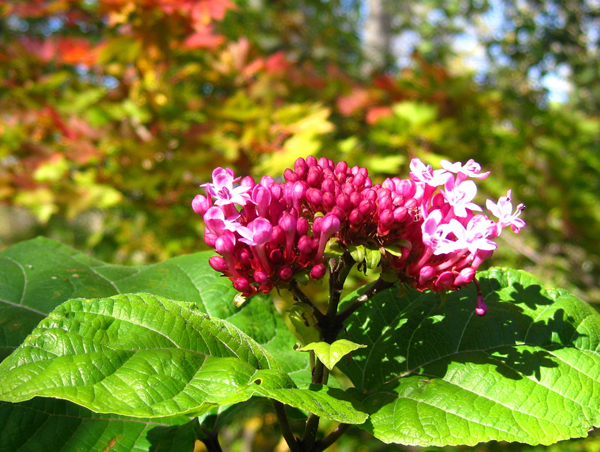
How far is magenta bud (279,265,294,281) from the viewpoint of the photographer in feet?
3.89

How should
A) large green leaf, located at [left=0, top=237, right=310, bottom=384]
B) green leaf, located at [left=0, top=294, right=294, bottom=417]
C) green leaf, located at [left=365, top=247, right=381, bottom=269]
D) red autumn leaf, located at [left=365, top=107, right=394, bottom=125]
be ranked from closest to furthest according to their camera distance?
green leaf, located at [left=0, top=294, right=294, bottom=417], green leaf, located at [left=365, top=247, right=381, bottom=269], large green leaf, located at [left=0, top=237, right=310, bottom=384], red autumn leaf, located at [left=365, top=107, right=394, bottom=125]

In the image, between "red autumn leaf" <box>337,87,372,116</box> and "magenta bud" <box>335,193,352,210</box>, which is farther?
"red autumn leaf" <box>337,87,372,116</box>

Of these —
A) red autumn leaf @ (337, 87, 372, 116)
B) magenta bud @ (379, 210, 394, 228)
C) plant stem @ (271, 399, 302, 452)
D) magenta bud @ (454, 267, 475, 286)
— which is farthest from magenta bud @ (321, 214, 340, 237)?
red autumn leaf @ (337, 87, 372, 116)

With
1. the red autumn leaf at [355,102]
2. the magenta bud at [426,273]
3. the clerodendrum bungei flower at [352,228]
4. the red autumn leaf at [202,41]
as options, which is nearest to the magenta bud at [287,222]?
the clerodendrum bungei flower at [352,228]

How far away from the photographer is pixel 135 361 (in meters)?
1.06

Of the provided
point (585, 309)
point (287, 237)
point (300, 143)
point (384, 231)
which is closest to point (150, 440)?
point (287, 237)

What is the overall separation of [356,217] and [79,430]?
3.00ft

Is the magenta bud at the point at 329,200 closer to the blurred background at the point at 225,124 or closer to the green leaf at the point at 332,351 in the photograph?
the green leaf at the point at 332,351

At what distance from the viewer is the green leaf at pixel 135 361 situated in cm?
96

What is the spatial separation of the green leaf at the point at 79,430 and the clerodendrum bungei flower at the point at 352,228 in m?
0.48

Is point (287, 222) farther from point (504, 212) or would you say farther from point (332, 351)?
point (504, 212)

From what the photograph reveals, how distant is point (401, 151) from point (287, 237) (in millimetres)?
3129

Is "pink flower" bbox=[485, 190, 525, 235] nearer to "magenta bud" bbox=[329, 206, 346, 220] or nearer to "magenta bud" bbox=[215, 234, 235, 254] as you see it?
"magenta bud" bbox=[329, 206, 346, 220]

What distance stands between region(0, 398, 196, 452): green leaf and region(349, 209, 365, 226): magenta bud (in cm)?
72
